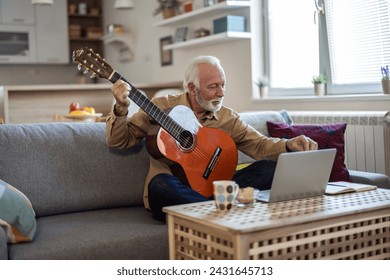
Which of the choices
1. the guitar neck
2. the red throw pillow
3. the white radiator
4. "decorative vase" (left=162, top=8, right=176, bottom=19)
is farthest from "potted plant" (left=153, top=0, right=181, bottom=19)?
the guitar neck

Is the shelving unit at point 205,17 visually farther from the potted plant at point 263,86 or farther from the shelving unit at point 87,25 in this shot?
the shelving unit at point 87,25

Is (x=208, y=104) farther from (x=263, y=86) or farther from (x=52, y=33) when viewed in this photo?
(x=52, y=33)

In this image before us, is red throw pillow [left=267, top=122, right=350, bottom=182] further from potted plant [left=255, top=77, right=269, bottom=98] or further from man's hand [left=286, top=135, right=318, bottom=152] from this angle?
potted plant [left=255, top=77, right=269, bottom=98]

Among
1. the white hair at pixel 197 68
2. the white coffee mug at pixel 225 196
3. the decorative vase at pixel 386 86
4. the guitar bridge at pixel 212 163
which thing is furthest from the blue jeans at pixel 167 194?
the decorative vase at pixel 386 86

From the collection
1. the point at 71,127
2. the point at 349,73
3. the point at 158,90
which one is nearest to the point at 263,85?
the point at 349,73

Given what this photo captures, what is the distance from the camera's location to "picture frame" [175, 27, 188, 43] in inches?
212

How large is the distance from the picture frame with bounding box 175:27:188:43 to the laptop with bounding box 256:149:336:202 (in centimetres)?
362

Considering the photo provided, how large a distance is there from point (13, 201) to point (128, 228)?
416 millimetres

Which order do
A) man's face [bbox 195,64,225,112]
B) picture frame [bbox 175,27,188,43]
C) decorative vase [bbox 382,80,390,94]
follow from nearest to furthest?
man's face [bbox 195,64,225,112], decorative vase [bbox 382,80,390,94], picture frame [bbox 175,27,188,43]

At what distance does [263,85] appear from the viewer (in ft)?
14.9

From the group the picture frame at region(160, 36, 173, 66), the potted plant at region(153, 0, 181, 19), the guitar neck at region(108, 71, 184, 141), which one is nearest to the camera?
the guitar neck at region(108, 71, 184, 141)

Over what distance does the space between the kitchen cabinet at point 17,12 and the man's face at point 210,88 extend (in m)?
5.15
